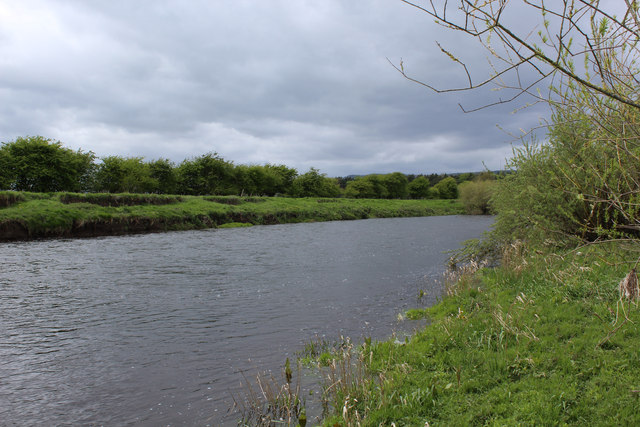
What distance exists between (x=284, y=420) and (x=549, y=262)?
9331 mm

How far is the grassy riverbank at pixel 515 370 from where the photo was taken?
4.88 m

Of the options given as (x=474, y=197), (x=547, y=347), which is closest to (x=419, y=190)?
(x=474, y=197)

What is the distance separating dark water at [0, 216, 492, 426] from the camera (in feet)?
22.1

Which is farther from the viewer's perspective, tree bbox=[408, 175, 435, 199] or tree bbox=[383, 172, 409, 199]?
tree bbox=[408, 175, 435, 199]

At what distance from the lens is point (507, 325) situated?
7.50m

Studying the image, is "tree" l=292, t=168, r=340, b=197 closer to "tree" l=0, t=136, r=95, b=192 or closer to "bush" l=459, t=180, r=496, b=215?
"bush" l=459, t=180, r=496, b=215

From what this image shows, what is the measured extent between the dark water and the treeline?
99.7ft

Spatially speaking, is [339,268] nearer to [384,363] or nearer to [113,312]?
[113,312]

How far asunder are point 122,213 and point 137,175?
2624 centimetres

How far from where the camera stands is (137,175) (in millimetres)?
59562

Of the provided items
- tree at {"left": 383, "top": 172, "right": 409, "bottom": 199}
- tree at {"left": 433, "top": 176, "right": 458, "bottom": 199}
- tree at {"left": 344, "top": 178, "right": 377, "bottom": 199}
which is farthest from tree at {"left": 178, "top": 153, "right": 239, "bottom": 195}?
tree at {"left": 433, "top": 176, "right": 458, "bottom": 199}

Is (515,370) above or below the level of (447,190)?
below

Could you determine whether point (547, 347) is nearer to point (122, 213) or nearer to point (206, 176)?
point (122, 213)

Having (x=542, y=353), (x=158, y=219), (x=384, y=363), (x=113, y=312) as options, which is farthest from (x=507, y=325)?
(x=158, y=219)
